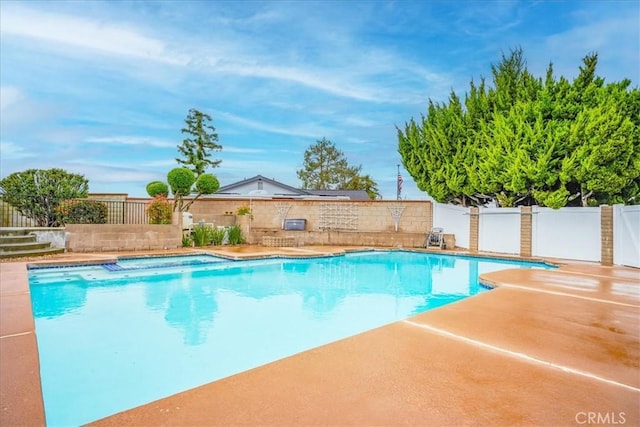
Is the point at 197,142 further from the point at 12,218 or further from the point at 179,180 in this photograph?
the point at 12,218

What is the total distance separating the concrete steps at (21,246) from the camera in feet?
28.8

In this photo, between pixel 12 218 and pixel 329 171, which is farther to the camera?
pixel 329 171

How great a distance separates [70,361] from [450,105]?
1347 centimetres

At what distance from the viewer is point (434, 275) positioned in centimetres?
902

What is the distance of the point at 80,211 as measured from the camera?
11.2 m

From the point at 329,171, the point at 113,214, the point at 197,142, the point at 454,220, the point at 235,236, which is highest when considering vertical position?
the point at 197,142

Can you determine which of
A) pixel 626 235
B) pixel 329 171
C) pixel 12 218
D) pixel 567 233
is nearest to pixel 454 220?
pixel 567 233

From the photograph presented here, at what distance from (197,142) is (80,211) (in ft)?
43.4

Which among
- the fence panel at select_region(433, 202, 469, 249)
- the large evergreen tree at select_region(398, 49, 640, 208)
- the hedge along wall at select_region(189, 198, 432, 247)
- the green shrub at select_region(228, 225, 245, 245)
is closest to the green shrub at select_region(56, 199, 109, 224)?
the hedge along wall at select_region(189, 198, 432, 247)

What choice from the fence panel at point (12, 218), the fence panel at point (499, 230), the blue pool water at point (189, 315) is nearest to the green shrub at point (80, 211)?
the fence panel at point (12, 218)

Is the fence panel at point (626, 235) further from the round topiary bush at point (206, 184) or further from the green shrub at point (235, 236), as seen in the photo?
the round topiary bush at point (206, 184)

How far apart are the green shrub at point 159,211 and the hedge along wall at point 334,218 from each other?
2.14 meters

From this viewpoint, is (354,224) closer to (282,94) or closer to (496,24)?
(282,94)

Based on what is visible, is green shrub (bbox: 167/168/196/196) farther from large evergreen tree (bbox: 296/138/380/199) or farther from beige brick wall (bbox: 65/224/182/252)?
large evergreen tree (bbox: 296/138/380/199)
